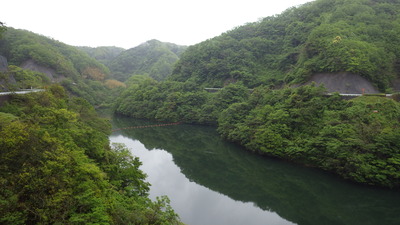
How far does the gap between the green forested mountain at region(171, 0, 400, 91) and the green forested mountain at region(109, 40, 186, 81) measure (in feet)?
121

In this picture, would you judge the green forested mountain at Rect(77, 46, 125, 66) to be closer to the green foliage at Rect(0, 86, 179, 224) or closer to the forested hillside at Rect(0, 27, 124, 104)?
the forested hillside at Rect(0, 27, 124, 104)

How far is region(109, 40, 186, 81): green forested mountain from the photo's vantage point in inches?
4031

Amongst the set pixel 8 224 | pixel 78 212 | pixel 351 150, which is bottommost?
pixel 351 150

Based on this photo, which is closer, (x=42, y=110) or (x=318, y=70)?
(x=42, y=110)

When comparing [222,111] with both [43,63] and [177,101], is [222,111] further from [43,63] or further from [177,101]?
[43,63]

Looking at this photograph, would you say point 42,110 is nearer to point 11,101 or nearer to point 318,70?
point 11,101

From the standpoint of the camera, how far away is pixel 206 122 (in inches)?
1817

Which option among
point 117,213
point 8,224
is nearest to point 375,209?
point 117,213

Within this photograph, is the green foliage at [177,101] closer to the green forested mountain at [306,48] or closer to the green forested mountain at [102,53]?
the green forested mountain at [306,48]

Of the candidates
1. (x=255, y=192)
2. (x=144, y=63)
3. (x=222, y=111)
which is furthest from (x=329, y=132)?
(x=144, y=63)

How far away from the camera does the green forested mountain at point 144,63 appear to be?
102375 millimetres

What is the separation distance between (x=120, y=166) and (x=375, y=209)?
53.0 ft

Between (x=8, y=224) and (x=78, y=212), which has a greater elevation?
(x=8, y=224)

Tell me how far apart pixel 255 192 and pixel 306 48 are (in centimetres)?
2730
